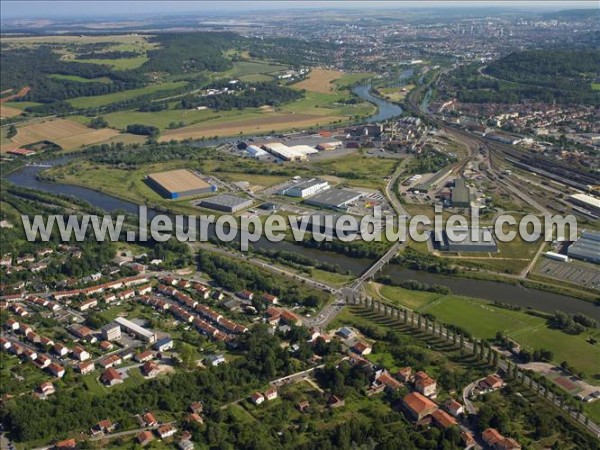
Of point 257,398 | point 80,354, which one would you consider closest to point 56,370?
point 80,354

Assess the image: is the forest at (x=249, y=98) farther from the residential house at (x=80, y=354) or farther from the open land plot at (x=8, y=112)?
→ the residential house at (x=80, y=354)

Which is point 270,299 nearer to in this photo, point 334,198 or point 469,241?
point 469,241

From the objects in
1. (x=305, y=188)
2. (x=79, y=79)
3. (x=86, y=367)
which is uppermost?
(x=79, y=79)

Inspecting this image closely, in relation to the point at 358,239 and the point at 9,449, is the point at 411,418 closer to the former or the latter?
the point at 9,449

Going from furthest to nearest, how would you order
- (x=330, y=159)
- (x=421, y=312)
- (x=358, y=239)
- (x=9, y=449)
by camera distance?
(x=330, y=159) → (x=358, y=239) → (x=421, y=312) → (x=9, y=449)

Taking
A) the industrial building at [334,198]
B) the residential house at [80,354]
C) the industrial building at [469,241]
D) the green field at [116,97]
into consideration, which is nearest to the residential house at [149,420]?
the residential house at [80,354]

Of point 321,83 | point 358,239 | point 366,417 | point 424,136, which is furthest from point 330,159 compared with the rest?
point 321,83
